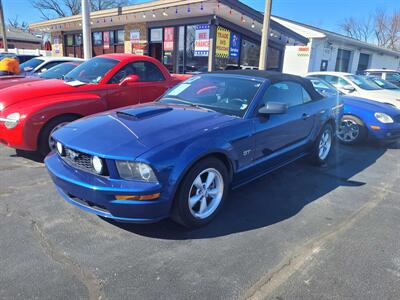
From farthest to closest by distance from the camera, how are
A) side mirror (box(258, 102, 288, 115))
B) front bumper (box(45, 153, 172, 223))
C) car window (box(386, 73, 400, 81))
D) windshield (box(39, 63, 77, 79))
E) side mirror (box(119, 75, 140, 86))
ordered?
car window (box(386, 73, 400, 81)), windshield (box(39, 63, 77, 79)), side mirror (box(119, 75, 140, 86)), side mirror (box(258, 102, 288, 115)), front bumper (box(45, 153, 172, 223))

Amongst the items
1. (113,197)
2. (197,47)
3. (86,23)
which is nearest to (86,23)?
(86,23)

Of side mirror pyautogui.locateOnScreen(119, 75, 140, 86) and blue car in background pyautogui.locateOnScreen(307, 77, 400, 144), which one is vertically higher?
side mirror pyautogui.locateOnScreen(119, 75, 140, 86)

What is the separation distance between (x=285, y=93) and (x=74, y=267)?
3.24 metres

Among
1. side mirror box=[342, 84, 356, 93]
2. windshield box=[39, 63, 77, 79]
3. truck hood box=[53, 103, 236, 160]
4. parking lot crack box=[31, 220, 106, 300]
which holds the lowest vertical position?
parking lot crack box=[31, 220, 106, 300]

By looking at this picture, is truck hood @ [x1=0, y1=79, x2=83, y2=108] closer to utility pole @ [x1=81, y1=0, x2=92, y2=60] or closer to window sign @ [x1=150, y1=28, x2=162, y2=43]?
utility pole @ [x1=81, y1=0, x2=92, y2=60]

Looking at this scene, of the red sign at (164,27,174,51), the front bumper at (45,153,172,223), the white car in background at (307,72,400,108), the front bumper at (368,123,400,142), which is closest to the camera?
the front bumper at (45,153,172,223)

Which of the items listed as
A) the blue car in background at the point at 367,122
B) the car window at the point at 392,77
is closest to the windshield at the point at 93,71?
the blue car in background at the point at 367,122

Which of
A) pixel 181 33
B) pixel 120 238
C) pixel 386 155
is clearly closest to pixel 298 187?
pixel 120 238

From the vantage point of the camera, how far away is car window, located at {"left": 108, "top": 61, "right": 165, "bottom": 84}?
5637mm

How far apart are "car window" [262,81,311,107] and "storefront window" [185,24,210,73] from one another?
10365mm

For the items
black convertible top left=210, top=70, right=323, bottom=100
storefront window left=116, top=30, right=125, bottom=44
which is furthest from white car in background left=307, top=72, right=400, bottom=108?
storefront window left=116, top=30, right=125, bottom=44

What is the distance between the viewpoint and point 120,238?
9.62 feet

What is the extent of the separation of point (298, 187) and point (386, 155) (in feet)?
10.0

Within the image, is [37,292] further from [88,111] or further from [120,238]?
[88,111]
